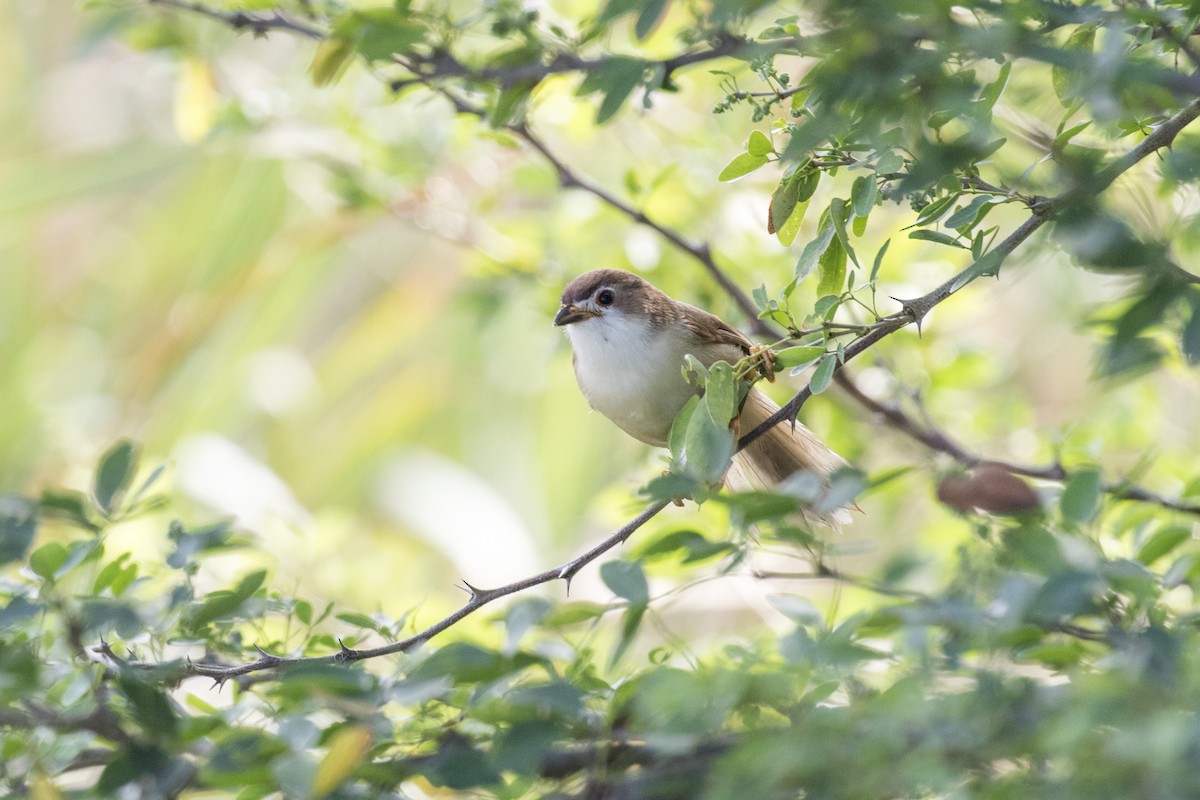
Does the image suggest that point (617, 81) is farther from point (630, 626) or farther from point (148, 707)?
point (148, 707)

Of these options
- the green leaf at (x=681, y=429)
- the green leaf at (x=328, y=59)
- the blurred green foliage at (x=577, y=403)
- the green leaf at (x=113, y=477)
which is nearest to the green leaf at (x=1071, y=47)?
the blurred green foliage at (x=577, y=403)

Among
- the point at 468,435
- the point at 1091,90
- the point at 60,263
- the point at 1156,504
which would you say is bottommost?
the point at 468,435

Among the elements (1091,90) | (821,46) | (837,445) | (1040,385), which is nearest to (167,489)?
(837,445)

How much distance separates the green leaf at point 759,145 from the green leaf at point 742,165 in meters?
0.01

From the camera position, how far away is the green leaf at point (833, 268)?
188 cm

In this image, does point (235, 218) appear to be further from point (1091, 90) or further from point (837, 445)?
point (1091, 90)

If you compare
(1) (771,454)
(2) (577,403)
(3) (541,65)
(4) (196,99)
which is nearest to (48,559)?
(3) (541,65)

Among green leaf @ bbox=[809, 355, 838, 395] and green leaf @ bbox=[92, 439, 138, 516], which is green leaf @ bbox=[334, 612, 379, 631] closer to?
green leaf @ bbox=[92, 439, 138, 516]

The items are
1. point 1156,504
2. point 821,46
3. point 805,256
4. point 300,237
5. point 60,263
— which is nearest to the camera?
point 821,46

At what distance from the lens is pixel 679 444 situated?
75.8 inches

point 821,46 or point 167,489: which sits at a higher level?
point 821,46

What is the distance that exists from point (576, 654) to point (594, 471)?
4.51 metres

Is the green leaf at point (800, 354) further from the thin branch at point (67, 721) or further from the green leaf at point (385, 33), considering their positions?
the thin branch at point (67, 721)

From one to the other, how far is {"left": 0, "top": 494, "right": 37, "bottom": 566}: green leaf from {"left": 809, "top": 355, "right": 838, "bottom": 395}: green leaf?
1.21 meters
